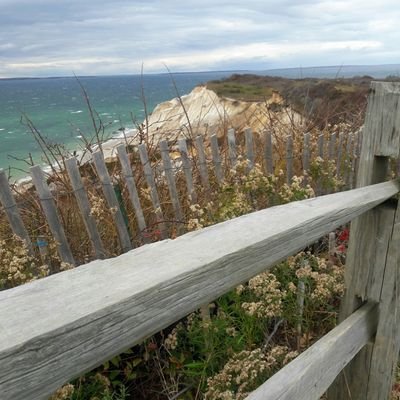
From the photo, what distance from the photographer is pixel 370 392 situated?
2094 millimetres

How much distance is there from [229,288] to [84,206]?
200 cm

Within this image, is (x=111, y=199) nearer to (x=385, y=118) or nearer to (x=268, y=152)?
(x=385, y=118)

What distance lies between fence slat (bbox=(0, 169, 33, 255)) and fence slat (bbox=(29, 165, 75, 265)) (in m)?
0.16

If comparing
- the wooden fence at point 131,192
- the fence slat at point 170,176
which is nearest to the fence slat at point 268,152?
the wooden fence at point 131,192

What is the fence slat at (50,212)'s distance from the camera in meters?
2.62

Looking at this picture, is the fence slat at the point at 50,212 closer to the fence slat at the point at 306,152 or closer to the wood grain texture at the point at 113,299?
the wood grain texture at the point at 113,299

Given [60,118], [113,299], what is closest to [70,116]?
[60,118]

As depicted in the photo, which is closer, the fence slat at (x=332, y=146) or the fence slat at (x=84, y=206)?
the fence slat at (x=84, y=206)

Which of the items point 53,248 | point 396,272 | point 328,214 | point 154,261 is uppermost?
point 154,261

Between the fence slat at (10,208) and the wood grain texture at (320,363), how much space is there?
1735mm

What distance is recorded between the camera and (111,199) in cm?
303

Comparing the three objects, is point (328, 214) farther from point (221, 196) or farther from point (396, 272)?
point (221, 196)

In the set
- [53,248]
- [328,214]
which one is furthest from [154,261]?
[53,248]

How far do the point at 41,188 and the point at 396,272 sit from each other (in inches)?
78.7
